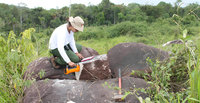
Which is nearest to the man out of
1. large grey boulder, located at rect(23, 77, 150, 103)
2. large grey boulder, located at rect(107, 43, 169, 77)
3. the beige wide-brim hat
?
the beige wide-brim hat

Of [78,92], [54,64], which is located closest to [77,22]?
[54,64]

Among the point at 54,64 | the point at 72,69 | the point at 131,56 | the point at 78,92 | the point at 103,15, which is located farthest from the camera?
the point at 103,15

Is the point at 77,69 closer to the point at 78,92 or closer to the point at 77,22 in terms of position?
the point at 78,92

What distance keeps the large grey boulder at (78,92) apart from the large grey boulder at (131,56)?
79cm

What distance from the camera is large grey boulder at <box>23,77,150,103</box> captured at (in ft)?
7.08

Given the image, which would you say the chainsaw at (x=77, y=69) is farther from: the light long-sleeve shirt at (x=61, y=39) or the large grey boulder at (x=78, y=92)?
the large grey boulder at (x=78, y=92)

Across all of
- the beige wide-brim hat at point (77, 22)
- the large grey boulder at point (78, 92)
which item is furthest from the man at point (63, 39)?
the large grey boulder at point (78, 92)

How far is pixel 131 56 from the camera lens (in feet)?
11.6

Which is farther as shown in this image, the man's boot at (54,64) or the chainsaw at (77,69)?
the man's boot at (54,64)

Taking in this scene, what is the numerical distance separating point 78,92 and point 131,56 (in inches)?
68.6

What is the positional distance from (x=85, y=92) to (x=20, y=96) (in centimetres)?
119

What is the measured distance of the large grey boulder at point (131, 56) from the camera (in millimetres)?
3281

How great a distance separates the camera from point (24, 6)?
32.5m

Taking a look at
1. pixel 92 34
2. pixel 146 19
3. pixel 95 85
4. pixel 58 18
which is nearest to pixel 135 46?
pixel 95 85
